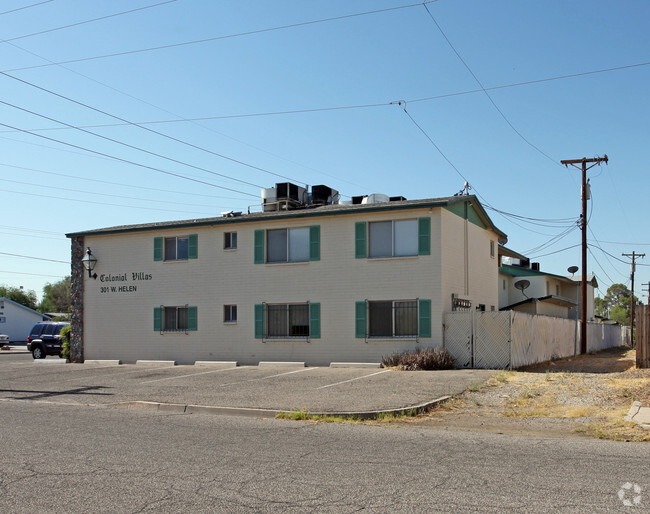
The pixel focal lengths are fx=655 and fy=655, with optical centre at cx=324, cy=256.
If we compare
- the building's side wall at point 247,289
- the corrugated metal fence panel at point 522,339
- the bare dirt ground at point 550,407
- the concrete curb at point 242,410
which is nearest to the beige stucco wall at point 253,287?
the building's side wall at point 247,289

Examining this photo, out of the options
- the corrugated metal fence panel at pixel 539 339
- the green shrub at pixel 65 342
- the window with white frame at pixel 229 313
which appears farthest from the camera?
the green shrub at pixel 65 342

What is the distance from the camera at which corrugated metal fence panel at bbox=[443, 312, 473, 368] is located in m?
21.5

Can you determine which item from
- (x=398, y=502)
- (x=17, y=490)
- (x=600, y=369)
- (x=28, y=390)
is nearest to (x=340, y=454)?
(x=398, y=502)

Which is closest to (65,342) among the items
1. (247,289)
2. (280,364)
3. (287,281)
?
(247,289)

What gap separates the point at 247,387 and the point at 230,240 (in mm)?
9978

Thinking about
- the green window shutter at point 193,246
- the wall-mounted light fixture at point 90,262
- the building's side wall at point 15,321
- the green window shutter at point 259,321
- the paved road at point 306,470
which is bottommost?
the building's side wall at point 15,321

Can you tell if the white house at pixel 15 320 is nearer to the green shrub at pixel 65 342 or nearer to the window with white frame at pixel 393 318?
the green shrub at pixel 65 342

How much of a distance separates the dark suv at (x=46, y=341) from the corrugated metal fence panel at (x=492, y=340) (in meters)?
21.0

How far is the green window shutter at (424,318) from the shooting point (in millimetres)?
21859

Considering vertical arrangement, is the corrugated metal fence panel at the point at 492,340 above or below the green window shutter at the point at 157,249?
below

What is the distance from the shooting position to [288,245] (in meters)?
24.6

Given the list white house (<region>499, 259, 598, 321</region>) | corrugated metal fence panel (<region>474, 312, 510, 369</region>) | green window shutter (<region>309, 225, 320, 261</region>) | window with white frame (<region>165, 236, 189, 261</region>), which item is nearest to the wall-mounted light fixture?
window with white frame (<region>165, 236, 189, 261</region>)

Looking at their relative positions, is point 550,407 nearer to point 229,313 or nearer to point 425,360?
A: point 425,360

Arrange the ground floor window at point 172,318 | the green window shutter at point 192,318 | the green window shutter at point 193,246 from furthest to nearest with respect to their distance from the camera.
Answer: the ground floor window at point 172,318
the green window shutter at point 193,246
the green window shutter at point 192,318
